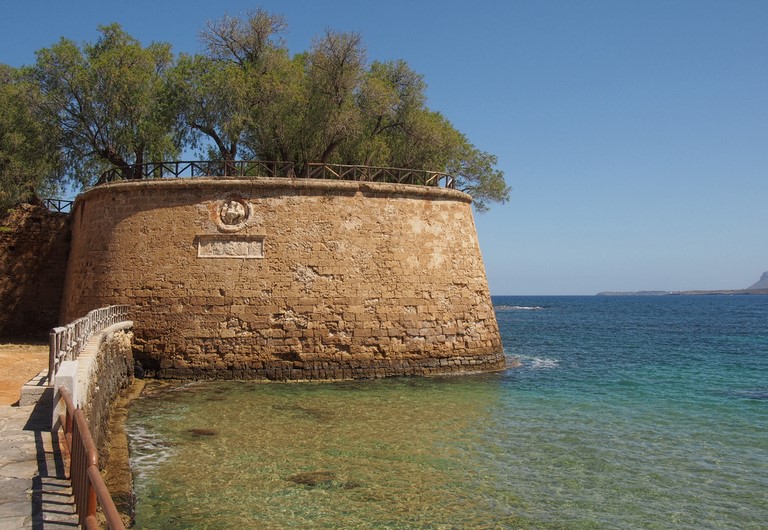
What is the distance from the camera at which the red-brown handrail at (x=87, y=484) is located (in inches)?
140

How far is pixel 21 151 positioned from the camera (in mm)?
22719

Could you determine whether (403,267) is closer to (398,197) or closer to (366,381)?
(398,197)

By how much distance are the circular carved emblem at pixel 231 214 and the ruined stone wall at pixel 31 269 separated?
8508 millimetres

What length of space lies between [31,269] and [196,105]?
7868 mm

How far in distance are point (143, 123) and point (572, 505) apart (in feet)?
62.7

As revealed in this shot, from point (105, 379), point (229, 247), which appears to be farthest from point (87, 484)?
point (229, 247)

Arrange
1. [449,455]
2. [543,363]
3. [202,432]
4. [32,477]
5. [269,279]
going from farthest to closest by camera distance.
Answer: [543,363] < [269,279] < [202,432] < [449,455] < [32,477]

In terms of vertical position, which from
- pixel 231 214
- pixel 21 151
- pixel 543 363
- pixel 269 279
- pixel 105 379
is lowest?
pixel 543 363

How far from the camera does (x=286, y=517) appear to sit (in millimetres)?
7367

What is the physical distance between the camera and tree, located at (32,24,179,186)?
20.5 m

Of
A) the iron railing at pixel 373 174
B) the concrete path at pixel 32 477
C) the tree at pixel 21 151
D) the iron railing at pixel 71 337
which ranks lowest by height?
the concrete path at pixel 32 477

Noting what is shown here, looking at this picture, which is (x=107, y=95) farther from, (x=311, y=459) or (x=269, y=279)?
(x=311, y=459)

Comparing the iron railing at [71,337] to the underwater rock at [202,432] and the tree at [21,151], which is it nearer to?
the underwater rock at [202,432]

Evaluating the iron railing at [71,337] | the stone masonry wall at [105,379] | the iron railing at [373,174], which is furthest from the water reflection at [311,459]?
the iron railing at [373,174]
